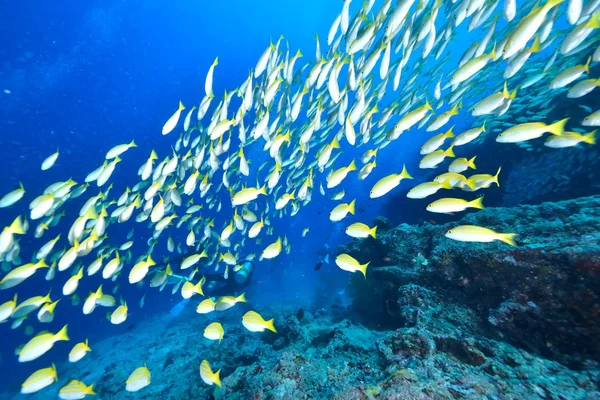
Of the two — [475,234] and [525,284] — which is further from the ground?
[475,234]

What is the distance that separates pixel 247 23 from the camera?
1158 inches

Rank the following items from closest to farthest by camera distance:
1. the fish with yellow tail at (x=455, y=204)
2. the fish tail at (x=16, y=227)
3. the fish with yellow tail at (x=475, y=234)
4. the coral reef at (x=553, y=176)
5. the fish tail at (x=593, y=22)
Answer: the fish with yellow tail at (x=475, y=234) < the fish with yellow tail at (x=455, y=204) < the fish tail at (x=593, y=22) < the fish tail at (x=16, y=227) < the coral reef at (x=553, y=176)

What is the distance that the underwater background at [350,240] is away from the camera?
3232mm

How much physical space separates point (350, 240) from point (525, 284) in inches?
345

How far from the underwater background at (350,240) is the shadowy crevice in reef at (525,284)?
0.08 feet

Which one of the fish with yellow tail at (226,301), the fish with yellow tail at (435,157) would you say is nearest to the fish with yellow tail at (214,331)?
the fish with yellow tail at (226,301)

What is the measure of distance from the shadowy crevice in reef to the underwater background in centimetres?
2

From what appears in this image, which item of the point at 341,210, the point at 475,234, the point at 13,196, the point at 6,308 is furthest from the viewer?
the point at 13,196

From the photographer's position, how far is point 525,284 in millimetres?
3773

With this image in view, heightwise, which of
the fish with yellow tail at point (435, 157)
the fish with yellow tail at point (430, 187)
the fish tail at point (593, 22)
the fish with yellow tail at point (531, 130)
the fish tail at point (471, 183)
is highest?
the fish tail at point (593, 22)

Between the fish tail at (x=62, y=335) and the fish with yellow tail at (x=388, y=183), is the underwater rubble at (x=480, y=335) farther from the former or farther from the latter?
the fish tail at (x=62, y=335)

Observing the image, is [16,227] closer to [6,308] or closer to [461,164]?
[6,308]

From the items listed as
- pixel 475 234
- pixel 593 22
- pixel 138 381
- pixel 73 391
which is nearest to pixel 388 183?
pixel 475 234

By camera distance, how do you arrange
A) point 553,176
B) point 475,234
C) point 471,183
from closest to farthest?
point 475,234
point 471,183
point 553,176
